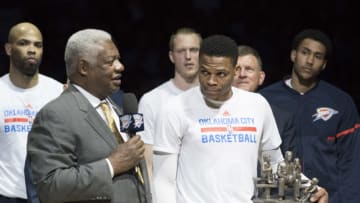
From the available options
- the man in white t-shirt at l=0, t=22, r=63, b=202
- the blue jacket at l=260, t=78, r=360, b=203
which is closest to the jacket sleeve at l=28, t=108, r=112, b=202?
the man in white t-shirt at l=0, t=22, r=63, b=202

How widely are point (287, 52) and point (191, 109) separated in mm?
3518

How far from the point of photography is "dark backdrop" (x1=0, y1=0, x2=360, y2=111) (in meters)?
7.19

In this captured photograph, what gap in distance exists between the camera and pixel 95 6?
289 inches

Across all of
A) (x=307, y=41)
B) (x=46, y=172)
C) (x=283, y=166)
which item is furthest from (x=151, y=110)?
(x=46, y=172)

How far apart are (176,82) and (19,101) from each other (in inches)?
38.9

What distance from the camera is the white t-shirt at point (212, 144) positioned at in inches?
150

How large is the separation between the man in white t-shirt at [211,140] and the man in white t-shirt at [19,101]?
1.52m

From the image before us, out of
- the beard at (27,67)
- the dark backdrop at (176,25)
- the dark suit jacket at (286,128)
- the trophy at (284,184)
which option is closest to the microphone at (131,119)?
the trophy at (284,184)

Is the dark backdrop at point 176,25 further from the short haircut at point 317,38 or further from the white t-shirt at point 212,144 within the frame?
the white t-shirt at point 212,144

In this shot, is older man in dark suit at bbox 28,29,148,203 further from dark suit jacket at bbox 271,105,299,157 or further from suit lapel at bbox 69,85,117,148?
dark suit jacket at bbox 271,105,299,157

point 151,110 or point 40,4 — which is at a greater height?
point 40,4

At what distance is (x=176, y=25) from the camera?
24.4 feet

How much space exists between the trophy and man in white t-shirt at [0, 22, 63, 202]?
185cm

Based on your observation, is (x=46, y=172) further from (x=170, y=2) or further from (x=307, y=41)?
(x=170, y=2)
